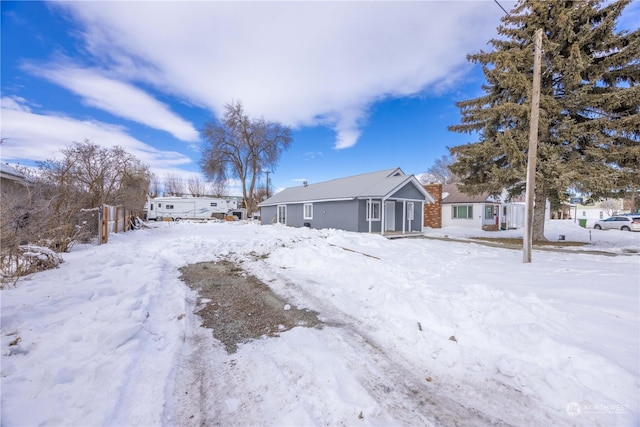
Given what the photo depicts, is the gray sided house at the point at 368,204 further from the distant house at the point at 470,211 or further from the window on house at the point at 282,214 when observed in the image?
the distant house at the point at 470,211

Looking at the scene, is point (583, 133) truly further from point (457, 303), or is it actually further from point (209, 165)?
point (209, 165)

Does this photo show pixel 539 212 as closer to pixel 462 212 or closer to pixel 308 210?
pixel 462 212

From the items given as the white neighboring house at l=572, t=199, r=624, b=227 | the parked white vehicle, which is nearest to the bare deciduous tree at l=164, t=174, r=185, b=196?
the parked white vehicle

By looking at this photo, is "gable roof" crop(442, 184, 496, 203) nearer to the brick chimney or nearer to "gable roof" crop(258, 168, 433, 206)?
the brick chimney

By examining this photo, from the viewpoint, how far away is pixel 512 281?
5.45 metres

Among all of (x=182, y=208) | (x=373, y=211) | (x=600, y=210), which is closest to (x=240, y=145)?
(x=182, y=208)

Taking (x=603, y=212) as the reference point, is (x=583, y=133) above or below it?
above

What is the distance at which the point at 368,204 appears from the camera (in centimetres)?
1623

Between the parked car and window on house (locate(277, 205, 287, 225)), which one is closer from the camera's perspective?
the parked car

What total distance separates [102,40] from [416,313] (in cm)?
1228

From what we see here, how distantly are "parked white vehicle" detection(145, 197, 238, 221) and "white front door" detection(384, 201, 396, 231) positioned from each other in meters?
27.9

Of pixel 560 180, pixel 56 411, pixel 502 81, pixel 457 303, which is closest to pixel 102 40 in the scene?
pixel 56 411

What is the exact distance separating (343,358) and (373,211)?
14182 mm

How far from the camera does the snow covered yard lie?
2207 mm
